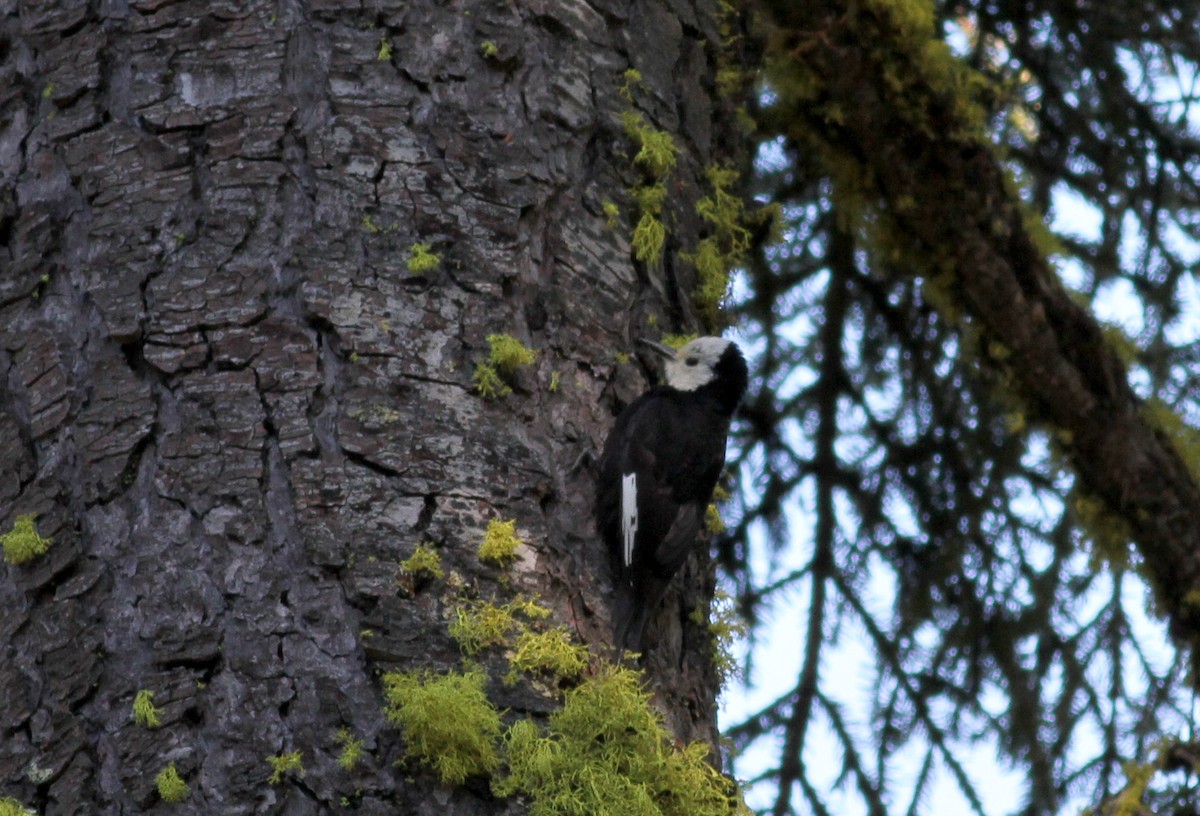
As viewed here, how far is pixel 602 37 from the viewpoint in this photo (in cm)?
372

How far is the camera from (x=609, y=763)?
283 cm

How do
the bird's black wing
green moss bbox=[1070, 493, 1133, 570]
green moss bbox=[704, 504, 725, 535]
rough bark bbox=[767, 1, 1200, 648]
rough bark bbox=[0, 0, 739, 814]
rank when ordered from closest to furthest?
rough bark bbox=[0, 0, 739, 814] → the bird's black wing → green moss bbox=[704, 504, 725, 535] → rough bark bbox=[767, 1, 1200, 648] → green moss bbox=[1070, 493, 1133, 570]

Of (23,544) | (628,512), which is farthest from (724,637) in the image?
(23,544)

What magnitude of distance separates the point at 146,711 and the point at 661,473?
169cm

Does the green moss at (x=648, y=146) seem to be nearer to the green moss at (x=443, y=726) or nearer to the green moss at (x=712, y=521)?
the green moss at (x=712, y=521)

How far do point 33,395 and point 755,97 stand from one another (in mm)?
2844

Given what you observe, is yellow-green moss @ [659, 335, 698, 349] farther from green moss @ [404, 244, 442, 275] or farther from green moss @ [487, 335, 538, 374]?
green moss @ [404, 244, 442, 275]

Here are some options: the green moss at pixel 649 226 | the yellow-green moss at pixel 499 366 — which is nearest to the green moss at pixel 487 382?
the yellow-green moss at pixel 499 366

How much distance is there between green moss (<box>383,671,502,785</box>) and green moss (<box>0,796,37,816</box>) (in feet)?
2.22

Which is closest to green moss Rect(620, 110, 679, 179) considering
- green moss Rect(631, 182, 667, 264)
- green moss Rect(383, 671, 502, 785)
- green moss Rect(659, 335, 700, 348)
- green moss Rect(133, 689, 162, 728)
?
green moss Rect(631, 182, 667, 264)

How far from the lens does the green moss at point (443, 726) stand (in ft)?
8.60

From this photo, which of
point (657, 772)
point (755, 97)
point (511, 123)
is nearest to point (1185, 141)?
point (755, 97)

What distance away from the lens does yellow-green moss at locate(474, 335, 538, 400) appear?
3121mm

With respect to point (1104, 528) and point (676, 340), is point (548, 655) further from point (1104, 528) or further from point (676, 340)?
point (1104, 528)
